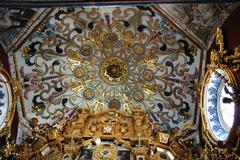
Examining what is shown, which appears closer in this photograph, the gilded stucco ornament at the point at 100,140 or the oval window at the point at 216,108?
the oval window at the point at 216,108

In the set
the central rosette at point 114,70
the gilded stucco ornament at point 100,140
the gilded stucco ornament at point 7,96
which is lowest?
the gilded stucco ornament at point 100,140

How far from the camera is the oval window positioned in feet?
32.8

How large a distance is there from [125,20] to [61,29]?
1.88 m

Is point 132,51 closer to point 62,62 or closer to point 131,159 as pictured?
point 62,62

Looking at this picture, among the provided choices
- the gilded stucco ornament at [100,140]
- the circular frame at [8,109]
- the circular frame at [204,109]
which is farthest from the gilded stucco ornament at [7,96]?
the circular frame at [204,109]

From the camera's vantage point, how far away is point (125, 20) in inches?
454

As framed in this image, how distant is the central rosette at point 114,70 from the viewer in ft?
40.6

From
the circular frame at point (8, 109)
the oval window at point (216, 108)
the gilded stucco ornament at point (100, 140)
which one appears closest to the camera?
the oval window at point (216, 108)

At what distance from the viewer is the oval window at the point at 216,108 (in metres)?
10.0

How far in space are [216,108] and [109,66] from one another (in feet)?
11.8

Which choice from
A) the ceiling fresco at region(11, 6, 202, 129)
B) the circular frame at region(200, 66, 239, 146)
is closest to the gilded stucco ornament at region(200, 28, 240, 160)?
the circular frame at region(200, 66, 239, 146)

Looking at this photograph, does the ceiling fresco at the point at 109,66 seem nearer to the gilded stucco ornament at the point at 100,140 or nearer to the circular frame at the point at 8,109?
the gilded stucco ornament at the point at 100,140

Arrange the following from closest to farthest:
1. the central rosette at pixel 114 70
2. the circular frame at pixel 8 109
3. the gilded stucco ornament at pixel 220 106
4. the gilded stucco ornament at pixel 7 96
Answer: the gilded stucco ornament at pixel 220 106 → the circular frame at pixel 8 109 → the gilded stucco ornament at pixel 7 96 → the central rosette at pixel 114 70

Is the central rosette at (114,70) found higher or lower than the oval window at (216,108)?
higher
